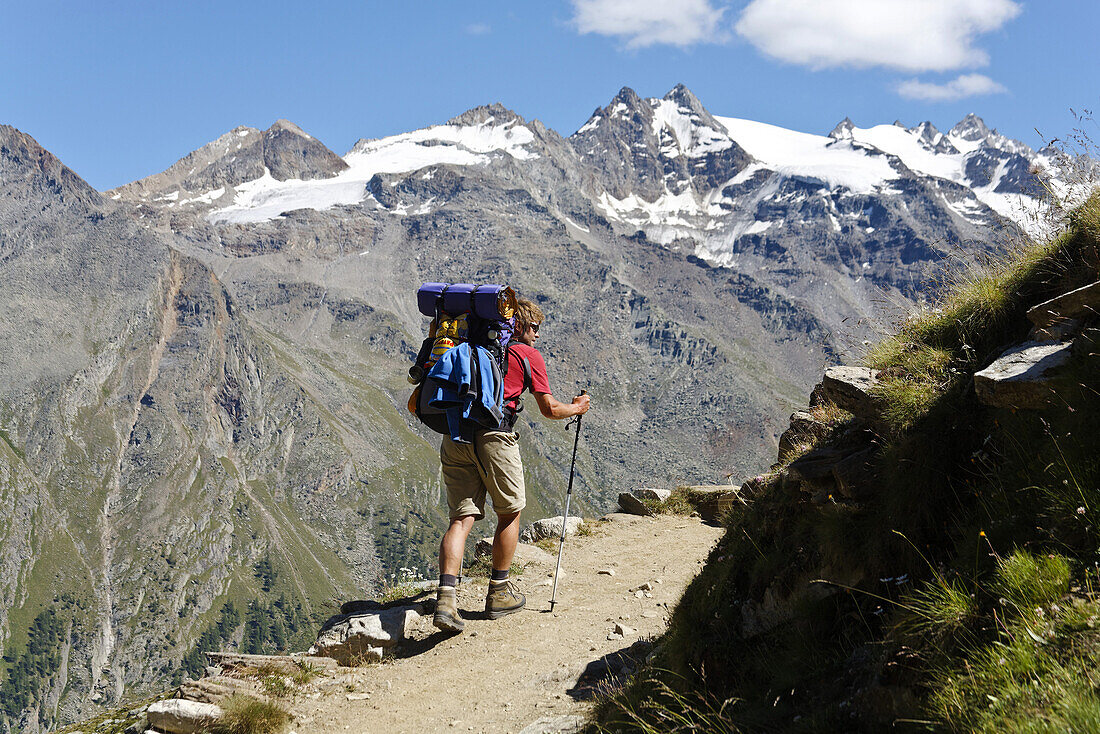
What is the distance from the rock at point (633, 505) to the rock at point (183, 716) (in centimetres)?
1176

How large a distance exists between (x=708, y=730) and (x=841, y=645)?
2.99ft

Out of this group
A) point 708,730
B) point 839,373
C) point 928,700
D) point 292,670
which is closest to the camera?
point 928,700

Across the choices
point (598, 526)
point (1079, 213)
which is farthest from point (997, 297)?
point (598, 526)

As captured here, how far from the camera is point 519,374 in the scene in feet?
28.7

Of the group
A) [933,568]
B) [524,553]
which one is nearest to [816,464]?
[933,568]

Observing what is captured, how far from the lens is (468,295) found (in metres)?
8.66

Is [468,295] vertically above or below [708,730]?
above

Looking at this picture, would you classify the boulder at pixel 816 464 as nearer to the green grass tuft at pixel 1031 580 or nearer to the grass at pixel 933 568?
the grass at pixel 933 568

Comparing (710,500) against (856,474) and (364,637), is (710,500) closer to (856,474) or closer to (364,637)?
(364,637)

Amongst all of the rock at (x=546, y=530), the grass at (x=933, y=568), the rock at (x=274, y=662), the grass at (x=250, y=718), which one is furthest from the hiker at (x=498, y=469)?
the rock at (x=546, y=530)

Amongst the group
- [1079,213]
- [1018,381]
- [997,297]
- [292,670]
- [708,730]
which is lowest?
[292,670]

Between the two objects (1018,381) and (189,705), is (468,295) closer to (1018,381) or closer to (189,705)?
(189,705)

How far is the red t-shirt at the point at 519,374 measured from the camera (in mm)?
8641

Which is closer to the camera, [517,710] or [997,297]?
[997,297]
